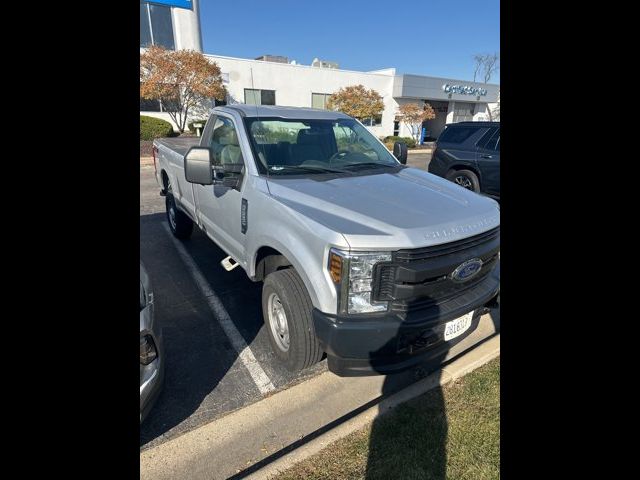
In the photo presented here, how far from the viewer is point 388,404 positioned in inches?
97.8

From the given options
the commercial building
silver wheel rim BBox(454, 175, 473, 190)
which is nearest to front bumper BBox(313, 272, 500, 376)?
silver wheel rim BBox(454, 175, 473, 190)

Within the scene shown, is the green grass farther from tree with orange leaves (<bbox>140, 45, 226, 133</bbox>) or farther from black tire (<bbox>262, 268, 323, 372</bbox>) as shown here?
tree with orange leaves (<bbox>140, 45, 226, 133</bbox>)

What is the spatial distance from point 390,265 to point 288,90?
23499 millimetres

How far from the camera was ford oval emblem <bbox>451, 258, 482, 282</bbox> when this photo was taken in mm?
2340

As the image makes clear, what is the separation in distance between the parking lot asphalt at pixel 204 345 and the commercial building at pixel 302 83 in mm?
11020

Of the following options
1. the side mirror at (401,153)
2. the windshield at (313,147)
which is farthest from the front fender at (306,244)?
the side mirror at (401,153)

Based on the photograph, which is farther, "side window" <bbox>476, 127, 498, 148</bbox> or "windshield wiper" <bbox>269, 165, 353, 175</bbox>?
"side window" <bbox>476, 127, 498, 148</bbox>

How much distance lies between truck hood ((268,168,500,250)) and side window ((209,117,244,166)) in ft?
2.94

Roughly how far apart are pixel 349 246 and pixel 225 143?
8.14 ft

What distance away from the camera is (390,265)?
2072mm
